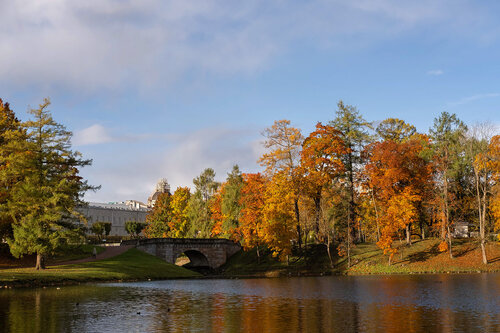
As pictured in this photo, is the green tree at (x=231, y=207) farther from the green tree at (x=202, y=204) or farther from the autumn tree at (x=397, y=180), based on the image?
the autumn tree at (x=397, y=180)

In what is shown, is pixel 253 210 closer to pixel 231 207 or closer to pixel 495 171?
pixel 231 207

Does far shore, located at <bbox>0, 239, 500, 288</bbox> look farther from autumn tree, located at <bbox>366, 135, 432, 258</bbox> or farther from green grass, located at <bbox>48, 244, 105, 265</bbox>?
autumn tree, located at <bbox>366, 135, 432, 258</bbox>

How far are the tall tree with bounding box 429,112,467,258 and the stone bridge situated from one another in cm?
3691

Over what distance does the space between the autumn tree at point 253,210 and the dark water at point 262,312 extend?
38.3m

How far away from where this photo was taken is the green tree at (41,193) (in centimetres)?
Answer: 5122

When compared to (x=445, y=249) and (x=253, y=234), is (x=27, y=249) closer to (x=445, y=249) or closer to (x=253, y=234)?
(x=253, y=234)

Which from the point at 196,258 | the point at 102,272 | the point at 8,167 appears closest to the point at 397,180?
the point at 102,272

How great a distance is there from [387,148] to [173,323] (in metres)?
52.7

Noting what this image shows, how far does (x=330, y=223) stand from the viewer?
7312cm

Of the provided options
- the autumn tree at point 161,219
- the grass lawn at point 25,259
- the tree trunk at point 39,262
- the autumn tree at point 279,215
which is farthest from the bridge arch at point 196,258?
the tree trunk at point 39,262

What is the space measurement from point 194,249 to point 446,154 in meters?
43.4

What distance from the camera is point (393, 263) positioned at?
6494cm

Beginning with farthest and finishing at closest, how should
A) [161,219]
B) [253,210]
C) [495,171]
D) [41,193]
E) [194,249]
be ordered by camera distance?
[161,219]
[194,249]
[253,210]
[495,171]
[41,193]

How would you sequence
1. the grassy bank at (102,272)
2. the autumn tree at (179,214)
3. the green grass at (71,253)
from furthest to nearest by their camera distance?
the autumn tree at (179,214) → the green grass at (71,253) → the grassy bank at (102,272)
